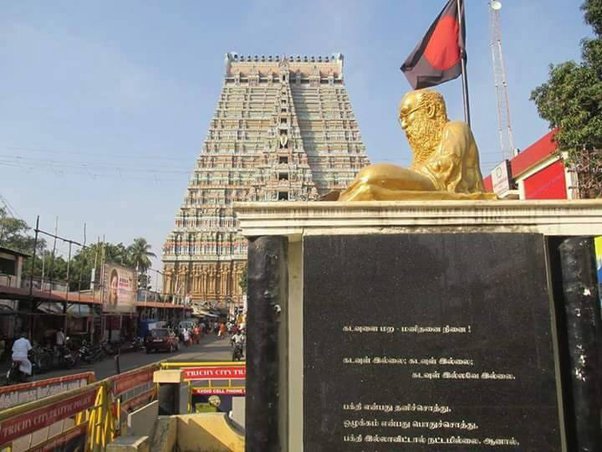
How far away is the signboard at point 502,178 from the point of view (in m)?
16.5

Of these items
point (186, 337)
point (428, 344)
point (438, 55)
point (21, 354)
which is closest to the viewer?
point (428, 344)

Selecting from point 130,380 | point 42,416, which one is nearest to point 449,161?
point 42,416

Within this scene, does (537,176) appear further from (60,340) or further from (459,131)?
(60,340)

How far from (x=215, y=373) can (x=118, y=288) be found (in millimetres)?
17323

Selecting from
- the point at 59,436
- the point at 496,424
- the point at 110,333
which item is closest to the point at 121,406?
the point at 59,436

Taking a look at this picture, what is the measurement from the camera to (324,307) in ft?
9.75

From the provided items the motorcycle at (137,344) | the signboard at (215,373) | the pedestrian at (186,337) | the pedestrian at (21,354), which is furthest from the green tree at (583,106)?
the pedestrian at (186,337)

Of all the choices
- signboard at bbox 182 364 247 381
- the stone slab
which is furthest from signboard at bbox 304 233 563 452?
signboard at bbox 182 364 247 381

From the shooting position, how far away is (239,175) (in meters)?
66.8

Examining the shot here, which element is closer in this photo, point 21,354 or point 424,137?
point 424,137

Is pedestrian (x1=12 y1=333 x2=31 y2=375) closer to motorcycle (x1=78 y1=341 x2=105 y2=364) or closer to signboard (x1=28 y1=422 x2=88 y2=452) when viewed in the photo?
motorcycle (x1=78 y1=341 x2=105 y2=364)

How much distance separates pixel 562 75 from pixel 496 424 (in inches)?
400

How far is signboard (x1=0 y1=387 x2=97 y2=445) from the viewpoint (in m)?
3.64

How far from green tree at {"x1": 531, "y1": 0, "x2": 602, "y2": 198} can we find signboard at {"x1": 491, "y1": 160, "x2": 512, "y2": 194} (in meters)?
5.21
